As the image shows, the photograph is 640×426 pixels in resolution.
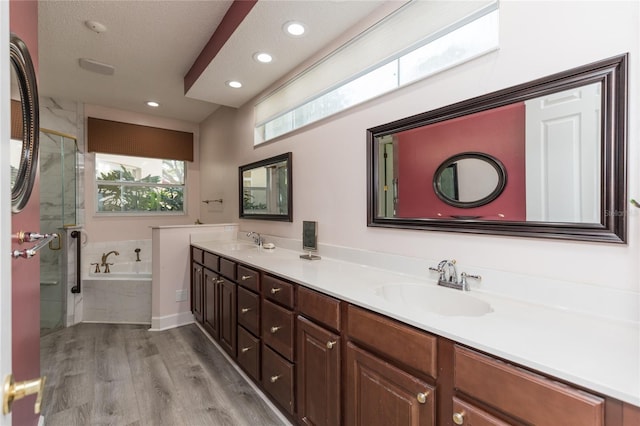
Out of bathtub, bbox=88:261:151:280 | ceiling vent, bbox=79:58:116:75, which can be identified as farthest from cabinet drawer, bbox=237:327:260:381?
ceiling vent, bbox=79:58:116:75

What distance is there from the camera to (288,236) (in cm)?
269

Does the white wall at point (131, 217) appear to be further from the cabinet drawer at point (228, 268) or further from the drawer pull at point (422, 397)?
the drawer pull at point (422, 397)

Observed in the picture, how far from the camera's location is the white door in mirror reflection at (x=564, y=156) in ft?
3.45

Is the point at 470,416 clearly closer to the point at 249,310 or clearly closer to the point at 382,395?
the point at 382,395

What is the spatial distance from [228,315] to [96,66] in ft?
8.75

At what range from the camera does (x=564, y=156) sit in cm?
112

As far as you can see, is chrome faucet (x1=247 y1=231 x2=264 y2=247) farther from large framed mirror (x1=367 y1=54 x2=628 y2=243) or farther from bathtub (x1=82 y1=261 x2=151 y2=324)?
large framed mirror (x1=367 y1=54 x2=628 y2=243)

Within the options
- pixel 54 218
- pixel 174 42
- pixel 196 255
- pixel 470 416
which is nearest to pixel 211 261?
pixel 196 255

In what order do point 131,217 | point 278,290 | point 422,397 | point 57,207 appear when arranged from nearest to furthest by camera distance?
point 422,397 < point 278,290 < point 57,207 < point 131,217

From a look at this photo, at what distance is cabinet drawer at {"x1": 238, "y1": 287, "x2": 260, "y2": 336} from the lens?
1.92m

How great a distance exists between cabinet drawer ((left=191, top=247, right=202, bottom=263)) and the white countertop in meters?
1.92

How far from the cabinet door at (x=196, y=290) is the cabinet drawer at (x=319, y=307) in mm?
1712

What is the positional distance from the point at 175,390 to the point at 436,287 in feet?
6.16

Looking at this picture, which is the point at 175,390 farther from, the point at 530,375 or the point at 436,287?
the point at 530,375
